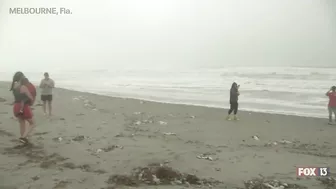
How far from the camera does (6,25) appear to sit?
219 inches

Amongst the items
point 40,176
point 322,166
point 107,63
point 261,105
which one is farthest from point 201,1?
point 40,176

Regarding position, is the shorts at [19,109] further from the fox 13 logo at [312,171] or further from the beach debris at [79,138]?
the fox 13 logo at [312,171]

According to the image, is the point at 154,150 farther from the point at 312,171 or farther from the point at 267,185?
the point at 312,171

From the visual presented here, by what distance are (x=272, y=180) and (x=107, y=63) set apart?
5.88 metres

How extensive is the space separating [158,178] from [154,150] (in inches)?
29.1

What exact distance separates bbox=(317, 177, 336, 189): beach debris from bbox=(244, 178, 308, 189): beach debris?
196mm

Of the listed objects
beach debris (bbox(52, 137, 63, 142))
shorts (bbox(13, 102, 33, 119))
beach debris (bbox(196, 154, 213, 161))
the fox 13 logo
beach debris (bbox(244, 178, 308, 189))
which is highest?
shorts (bbox(13, 102, 33, 119))

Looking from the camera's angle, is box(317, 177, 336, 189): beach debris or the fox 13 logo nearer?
box(317, 177, 336, 189): beach debris

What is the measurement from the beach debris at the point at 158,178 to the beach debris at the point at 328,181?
2.67ft

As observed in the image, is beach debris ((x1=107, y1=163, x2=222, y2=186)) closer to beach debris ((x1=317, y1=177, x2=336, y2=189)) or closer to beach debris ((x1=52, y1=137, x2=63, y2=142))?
beach debris ((x1=317, y1=177, x2=336, y2=189))

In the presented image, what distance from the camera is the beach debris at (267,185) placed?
7.72ft

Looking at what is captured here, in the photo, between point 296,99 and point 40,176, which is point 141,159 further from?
point 296,99

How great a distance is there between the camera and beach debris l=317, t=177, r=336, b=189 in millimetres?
2403

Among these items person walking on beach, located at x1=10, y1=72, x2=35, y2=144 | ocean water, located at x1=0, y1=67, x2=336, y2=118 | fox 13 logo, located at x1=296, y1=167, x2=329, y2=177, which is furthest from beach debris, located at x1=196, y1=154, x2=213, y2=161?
ocean water, located at x1=0, y1=67, x2=336, y2=118
